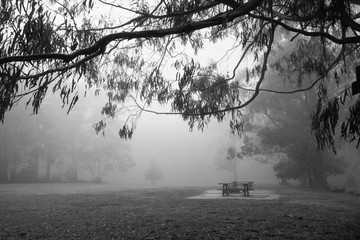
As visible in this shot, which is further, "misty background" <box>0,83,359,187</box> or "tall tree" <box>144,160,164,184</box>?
"tall tree" <box>144,160,164,184</box>

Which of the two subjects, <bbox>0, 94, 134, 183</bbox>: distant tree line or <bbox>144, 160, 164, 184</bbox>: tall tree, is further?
<bbox>144, 160, 164, 184</bbox>: tall tree

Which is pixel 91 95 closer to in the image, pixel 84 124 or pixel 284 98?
pixel 84 124

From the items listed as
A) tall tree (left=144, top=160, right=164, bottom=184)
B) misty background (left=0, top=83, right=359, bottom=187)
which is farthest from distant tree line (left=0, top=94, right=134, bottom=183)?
tall tree (left=144, top=160, right=164, bottom=184)

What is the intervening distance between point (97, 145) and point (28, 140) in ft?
28.4

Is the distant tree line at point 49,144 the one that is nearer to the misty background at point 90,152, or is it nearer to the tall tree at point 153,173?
the misty background at point 90,152

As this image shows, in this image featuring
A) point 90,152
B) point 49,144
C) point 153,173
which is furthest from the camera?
point 153,173

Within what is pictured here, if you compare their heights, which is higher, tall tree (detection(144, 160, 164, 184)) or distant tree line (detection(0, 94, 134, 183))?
distant tree line (detection(0, 94, 134, 183))

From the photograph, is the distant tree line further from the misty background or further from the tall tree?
the tall tree

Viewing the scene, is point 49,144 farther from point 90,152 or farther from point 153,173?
point 153,173

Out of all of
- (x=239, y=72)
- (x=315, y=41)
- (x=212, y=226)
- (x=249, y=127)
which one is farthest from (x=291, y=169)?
(x=212, y=226)

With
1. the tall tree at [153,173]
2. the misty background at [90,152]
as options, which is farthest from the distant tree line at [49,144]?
the tall tree at [153,173]

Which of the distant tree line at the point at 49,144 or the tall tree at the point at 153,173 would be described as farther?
the tall tree at the point at 153,173

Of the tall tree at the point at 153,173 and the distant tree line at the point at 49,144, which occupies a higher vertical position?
the distant tree line at the point at 49,144

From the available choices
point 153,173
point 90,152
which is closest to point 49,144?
point 90,152
